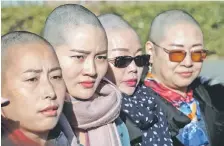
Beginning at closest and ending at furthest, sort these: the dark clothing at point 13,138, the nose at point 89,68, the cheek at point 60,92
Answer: the dark clothing at point 13,138 < the cheek at point 60,92 < the nose at point 89,68

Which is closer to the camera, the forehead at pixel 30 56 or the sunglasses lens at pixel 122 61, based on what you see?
the forehead at pixel 30 56

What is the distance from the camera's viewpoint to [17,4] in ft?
36.3

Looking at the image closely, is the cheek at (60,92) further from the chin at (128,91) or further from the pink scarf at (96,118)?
the chin at (128,91)

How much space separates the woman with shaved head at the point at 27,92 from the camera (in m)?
2.38

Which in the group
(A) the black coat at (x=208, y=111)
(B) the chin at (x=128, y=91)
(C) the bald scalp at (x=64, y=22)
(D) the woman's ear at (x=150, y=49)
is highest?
(C) the bald scalp at (x=64, y=22)

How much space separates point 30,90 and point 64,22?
2.18 ft

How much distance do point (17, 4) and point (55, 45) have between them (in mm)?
8334

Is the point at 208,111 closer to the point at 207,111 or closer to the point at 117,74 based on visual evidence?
the point at 207,111

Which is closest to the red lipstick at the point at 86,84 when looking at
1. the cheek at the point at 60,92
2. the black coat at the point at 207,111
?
the cheek at the point at 60,92

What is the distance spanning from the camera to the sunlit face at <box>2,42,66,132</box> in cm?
238

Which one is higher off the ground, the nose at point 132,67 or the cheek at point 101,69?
the cheek at point 101,69

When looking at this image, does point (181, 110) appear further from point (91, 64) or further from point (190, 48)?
point (91, 64)

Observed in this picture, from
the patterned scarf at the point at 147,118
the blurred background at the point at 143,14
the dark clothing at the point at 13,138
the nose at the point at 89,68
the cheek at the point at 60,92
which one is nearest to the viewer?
the dark clothing at the point at 13,138

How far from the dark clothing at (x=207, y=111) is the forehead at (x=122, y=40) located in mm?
492
